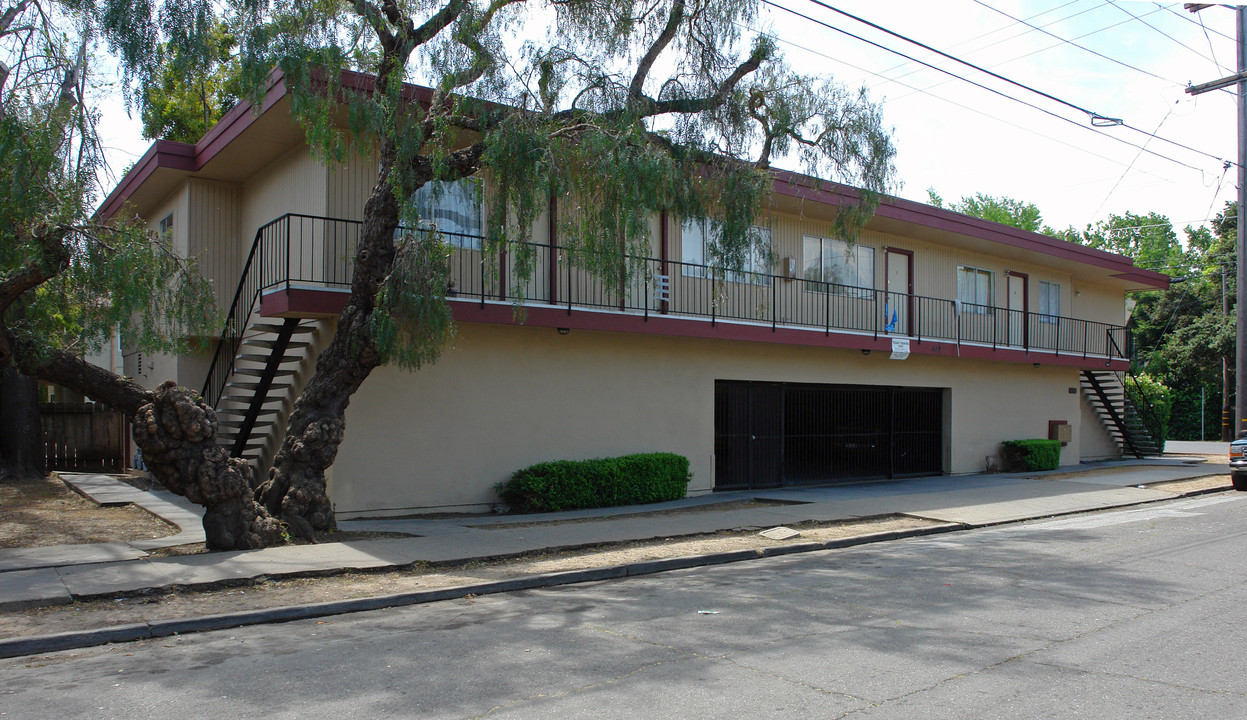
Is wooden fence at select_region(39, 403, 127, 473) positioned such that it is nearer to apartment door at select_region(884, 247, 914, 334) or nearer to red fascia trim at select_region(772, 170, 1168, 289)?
red fascia trim at select_region(772, 170, 1168, 289)

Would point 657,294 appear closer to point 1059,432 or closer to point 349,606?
point 349,606

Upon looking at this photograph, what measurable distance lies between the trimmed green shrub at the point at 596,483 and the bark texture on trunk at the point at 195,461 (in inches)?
188

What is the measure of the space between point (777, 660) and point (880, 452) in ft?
51.3

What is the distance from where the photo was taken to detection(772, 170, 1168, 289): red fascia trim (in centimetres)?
1706

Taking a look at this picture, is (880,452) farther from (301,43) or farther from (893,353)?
(301,43)

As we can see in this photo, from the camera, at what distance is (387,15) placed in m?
11.2

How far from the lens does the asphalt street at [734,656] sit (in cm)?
499

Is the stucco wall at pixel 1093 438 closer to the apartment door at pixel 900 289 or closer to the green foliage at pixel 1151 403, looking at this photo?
the green foliage at pixel 1151 403

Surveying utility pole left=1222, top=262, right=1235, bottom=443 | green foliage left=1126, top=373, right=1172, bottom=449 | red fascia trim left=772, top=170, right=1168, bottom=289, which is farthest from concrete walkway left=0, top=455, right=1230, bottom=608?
utility pole left=1222, top=262, right=1235, bottom=443

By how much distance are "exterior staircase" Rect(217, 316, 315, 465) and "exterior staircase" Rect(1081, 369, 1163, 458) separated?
75.0 ft

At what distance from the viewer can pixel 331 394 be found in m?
11.0

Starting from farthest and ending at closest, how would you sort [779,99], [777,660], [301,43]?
[779,99]
[301,43]
[777,660]


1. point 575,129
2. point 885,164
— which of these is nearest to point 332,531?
point 575,129

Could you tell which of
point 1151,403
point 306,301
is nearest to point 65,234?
point 306,301
